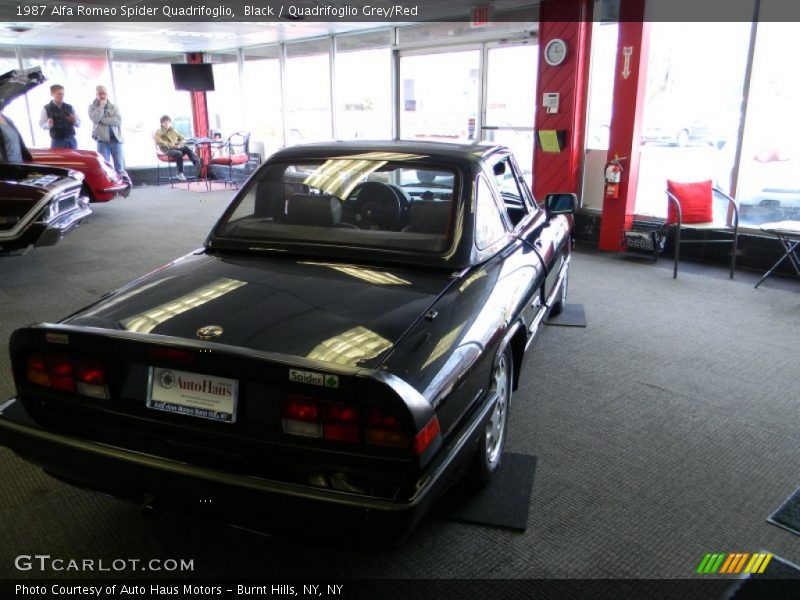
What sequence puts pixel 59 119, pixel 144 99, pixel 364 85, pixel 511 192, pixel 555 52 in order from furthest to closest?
pixel 144 99 → pixel 364 85 → pixel 59 119 → pixel 555 52 → pixel 511 192

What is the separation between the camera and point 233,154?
13508 millimetres

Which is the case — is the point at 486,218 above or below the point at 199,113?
below

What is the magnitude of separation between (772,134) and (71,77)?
1381 centimetres

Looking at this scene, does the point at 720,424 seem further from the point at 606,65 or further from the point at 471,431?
the point at 606,65

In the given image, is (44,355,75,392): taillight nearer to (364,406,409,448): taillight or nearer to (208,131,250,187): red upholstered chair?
(364,406,409,448): taillight

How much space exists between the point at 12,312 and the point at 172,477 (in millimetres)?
3733

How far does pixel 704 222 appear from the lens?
229 inches

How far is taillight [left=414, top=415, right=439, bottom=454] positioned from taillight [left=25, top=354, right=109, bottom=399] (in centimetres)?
96

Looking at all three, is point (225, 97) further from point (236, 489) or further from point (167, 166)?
point (236, 489)

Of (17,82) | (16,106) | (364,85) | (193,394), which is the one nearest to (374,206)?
(193,394)

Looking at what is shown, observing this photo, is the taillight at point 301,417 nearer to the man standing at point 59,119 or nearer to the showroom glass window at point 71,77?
the man standing at point 59,119

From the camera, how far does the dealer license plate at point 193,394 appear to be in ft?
5.49

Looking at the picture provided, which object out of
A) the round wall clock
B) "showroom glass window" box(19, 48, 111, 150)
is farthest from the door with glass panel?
"showroom glass window" box(19, 48, 111, 150)

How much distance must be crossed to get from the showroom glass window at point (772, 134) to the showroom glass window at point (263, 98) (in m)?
9.53
